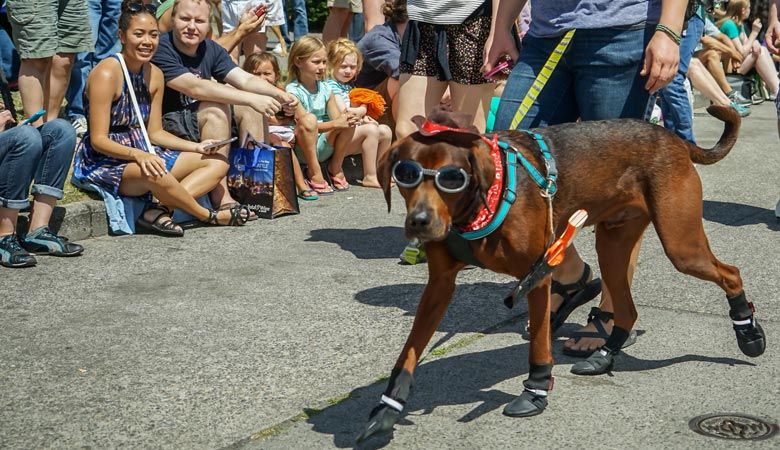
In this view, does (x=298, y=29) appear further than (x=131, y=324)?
Yes

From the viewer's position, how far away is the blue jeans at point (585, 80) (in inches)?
179

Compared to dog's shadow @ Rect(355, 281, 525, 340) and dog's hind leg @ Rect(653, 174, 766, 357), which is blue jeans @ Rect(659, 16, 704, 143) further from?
dog's hind leg @ Rect(653, 174, 766, 357)

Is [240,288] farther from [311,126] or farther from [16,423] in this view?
[311,126]

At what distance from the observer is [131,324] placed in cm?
522

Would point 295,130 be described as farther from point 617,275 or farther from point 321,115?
point 617,275

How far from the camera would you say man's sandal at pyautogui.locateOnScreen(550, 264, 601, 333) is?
5043mm

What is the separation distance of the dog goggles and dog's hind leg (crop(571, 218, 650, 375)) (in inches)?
53.0

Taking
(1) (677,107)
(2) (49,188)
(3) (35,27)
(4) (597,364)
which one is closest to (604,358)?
(4) (597,364)

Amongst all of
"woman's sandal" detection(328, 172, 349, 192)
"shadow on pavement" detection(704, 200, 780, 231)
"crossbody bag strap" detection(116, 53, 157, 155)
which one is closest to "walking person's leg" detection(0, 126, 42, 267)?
"crossbody bag strap" detection(116, 53, 157, 155)

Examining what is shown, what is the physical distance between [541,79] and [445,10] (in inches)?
83.3

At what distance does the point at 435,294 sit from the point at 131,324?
1.93 meters

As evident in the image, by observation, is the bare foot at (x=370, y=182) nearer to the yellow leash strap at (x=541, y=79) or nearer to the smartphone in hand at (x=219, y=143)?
the smartphone in hand at (x=219, y=143)

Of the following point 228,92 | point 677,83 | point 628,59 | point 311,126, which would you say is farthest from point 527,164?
point 677,83

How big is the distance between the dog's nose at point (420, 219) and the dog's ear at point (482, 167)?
0.24 m
